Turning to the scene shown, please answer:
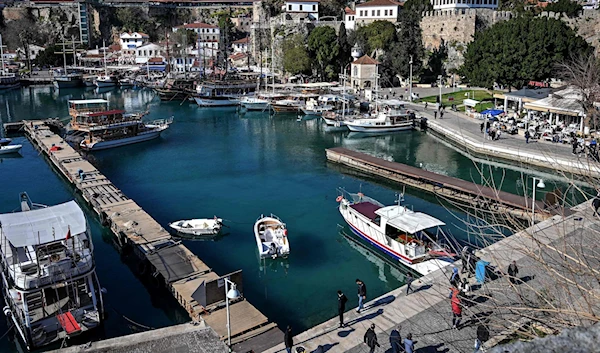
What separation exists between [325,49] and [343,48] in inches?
98.9

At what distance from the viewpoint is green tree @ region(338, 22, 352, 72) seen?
66562 millimetres

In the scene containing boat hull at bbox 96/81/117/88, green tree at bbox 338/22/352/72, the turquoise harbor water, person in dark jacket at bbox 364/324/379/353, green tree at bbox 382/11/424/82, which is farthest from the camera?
boat hull at bbox 96/81/117/88

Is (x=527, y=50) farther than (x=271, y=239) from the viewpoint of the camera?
Yes

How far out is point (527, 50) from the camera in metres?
43.8

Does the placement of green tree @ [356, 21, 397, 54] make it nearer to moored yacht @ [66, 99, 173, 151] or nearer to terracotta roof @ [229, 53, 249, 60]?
terracotta roof @ [229, 53, 249, 60]

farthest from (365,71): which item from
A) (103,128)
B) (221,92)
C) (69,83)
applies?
(69,83)

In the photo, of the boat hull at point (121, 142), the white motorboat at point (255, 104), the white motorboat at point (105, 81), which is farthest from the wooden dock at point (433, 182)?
the white motorboat at point (105, 81)

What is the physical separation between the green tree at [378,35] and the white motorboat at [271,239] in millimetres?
48082

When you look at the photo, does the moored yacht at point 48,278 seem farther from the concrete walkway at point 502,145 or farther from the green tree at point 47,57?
the green tree at point 47,57

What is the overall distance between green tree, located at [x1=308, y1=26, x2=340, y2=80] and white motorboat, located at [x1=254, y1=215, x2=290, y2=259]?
4826cm

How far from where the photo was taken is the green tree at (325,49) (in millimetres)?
66375

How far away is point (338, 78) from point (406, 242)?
51.1 m

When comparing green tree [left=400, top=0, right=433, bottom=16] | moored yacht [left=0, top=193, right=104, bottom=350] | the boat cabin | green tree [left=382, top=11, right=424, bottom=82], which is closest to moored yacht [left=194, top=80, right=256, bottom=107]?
green tree [left=382, top=11, right=424, bottom=82]

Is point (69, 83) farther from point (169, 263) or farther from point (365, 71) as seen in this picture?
point (169, 263)
